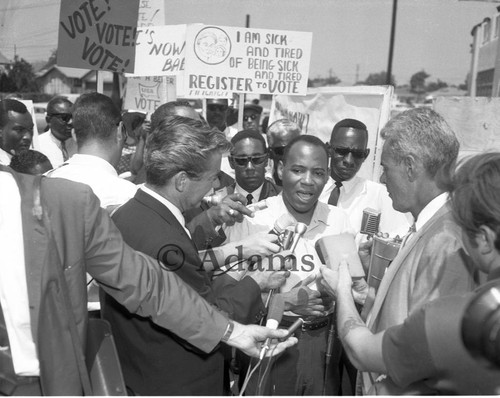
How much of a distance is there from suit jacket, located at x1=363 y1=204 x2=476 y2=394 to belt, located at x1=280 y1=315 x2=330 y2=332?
33.1 inches

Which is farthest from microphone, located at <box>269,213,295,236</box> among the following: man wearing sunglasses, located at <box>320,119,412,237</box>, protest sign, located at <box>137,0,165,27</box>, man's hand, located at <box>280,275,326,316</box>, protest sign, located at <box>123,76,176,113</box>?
protest sign, located at <box>137,0,165,27</box>

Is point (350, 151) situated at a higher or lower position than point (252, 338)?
higher

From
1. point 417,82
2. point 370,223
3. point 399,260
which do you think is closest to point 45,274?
point 399,260

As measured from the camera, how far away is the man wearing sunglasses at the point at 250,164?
4.26 meters

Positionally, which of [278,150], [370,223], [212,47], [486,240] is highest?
[212,47]

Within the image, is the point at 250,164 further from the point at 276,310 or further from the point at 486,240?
the point at 486,240

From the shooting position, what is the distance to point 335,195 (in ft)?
13.2

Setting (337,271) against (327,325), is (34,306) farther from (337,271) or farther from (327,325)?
(327,325)

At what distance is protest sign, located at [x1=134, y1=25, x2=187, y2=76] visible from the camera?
652 centimetres

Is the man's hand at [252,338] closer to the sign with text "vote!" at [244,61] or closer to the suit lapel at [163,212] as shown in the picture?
the suit lapel at [163,212]

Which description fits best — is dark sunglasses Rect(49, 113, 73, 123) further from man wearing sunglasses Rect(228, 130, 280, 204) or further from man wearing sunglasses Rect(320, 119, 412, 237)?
man wearing sunglasses Rect(320, 119, 412, 237)

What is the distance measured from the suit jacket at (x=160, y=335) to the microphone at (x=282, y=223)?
0.84m

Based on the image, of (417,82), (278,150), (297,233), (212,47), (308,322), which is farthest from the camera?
(417,82)

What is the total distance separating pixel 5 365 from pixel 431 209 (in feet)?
5.15
